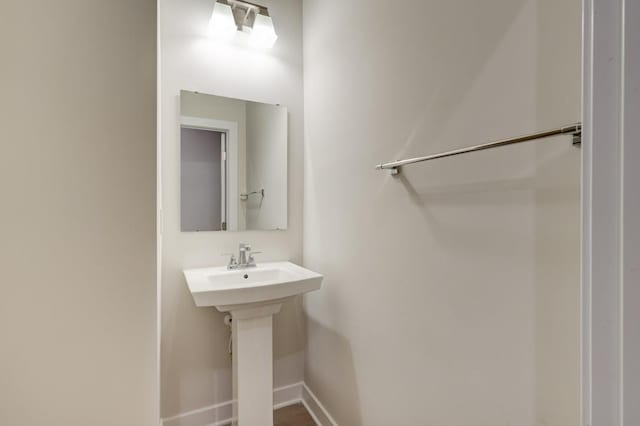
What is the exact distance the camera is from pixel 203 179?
1.71m

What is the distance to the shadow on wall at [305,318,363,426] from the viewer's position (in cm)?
144

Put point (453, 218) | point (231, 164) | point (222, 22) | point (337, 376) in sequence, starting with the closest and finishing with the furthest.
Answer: point (453, 218), point (337, 376), point (222, 22), point (231, 164)

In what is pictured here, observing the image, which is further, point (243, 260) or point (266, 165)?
point (266, 165)

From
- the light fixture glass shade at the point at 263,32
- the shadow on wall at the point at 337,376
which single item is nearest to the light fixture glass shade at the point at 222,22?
the light fixture glass shade at the point at 263,32

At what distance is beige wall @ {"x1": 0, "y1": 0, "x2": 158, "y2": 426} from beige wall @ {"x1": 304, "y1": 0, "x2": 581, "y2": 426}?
0.87 meters

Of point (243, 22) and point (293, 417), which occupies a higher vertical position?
point (243, 22)

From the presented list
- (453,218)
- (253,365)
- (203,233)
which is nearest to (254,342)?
(253,365)

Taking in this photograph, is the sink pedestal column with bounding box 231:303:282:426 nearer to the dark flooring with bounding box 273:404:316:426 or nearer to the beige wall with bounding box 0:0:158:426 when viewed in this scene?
the dark flooring with bounding box 273:404:316:426

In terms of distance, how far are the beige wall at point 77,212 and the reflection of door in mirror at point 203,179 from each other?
818 millimetres

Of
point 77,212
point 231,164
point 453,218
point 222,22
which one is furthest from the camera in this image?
point 231,164

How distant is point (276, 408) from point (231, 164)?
1580mm

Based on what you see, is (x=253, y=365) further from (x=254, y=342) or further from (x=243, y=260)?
(x=243, y=260)

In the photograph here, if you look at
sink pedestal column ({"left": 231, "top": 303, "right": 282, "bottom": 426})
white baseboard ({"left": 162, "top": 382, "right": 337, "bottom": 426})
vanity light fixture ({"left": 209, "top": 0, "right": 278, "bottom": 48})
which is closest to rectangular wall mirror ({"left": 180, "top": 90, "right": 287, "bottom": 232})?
vanity light fixture ({"left": 209, "top": 0, "right": 278, "bottom": 48})

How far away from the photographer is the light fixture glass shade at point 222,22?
1670 millimetres
